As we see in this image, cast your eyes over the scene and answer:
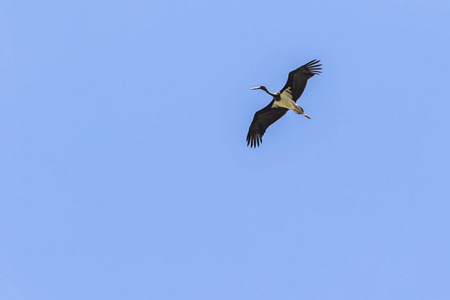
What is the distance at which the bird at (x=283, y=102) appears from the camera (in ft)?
122

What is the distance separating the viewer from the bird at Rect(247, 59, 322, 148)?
37062 millimetres

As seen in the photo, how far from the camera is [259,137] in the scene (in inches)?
1570

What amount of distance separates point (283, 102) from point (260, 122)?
Result: 6.82ft

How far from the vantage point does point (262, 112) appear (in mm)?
39531

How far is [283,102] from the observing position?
3828 cm

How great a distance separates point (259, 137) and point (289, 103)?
9.02 feet

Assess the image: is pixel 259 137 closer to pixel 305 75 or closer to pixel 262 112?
pixel 262 112

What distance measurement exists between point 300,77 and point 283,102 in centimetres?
165

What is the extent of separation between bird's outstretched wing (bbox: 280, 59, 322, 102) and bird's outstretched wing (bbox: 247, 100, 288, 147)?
6.36 ft

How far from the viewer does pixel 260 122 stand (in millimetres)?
39812

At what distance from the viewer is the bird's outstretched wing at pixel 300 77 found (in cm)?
3694

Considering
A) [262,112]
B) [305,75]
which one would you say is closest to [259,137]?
[262,112]

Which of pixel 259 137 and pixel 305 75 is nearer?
pixel 305 75

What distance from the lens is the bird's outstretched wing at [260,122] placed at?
39469mm
